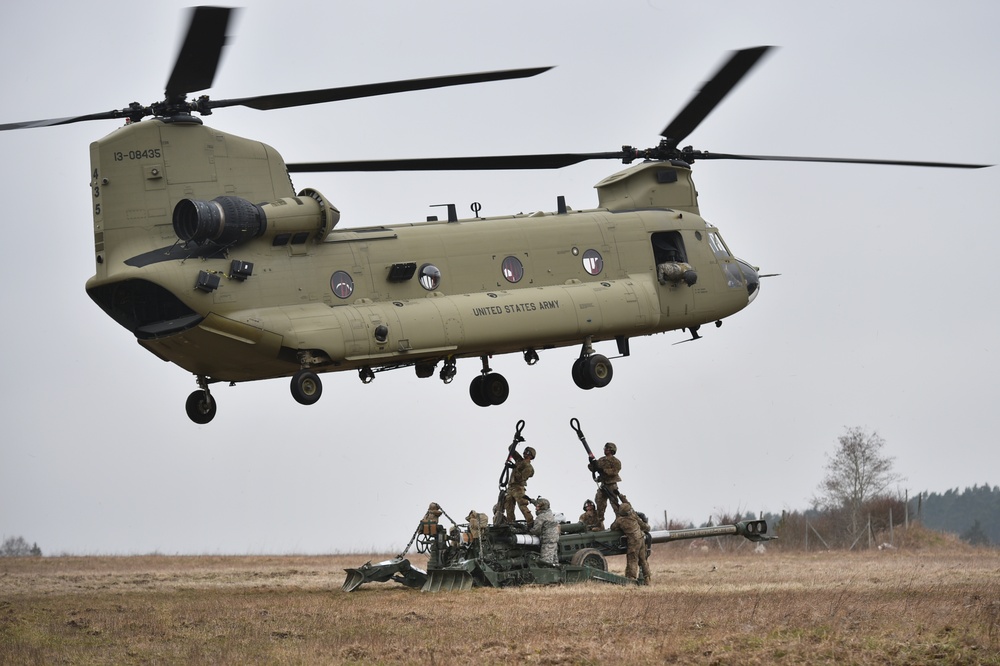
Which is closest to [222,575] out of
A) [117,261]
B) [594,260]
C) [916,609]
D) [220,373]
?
[220,373]

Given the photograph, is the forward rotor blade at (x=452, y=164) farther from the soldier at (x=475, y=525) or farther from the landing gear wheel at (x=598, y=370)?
the soldier at (x=475, y=525)

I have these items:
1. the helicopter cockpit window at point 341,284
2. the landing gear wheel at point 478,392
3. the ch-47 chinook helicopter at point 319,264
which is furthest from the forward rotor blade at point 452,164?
the landing gear wheel at point 478,392

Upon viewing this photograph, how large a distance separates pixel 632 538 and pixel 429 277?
17.6 ft

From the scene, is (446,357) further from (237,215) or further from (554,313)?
(237,215)

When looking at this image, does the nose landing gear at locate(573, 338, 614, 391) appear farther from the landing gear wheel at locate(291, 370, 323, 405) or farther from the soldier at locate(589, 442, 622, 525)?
the landing gear wheel at locate(291, 370, 323, 405)

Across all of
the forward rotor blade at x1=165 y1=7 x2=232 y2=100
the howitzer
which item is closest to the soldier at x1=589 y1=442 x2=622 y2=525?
the howitzer

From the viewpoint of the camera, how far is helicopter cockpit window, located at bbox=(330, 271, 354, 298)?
22.8 metres

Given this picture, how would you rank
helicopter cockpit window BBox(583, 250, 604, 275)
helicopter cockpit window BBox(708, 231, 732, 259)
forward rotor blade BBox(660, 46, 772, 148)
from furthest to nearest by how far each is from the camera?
helicopter cockpit window BBox(708, 231, 732, 259), helicopter cockpit window BBox(583, 250, 604, 275), forward rotor blade BBox(660, 46, 772, 148)

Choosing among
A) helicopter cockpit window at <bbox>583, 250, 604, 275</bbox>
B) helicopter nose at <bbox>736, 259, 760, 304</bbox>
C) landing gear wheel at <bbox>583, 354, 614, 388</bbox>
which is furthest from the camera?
helicopter nose at <bbox>736, 259, 760, 304</bbox>

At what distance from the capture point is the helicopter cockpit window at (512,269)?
24641 millimetres

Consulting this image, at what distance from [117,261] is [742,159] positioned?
11.6m

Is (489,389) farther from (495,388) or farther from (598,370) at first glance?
(598,370)

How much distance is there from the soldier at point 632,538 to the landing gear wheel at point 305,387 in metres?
5.19

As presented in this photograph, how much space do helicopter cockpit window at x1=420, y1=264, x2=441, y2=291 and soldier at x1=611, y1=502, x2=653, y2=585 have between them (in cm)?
471
